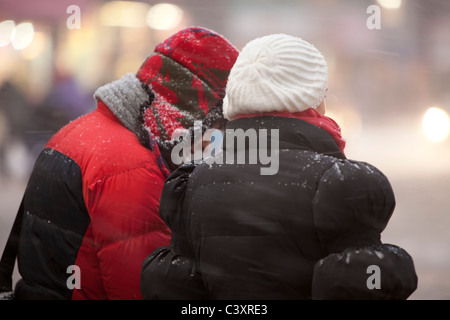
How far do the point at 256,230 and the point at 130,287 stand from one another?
24.7 inches

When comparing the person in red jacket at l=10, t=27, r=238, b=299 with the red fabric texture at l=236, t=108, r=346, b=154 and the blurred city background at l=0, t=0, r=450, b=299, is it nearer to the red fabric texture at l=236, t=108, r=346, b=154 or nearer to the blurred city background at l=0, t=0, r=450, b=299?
the red fabric texture at l=236, t=108, r=346, b=154

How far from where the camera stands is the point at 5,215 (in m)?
6.77

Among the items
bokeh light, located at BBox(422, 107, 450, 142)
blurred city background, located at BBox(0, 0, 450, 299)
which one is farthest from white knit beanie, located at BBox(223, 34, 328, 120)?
bokeh light, located at BBox(422, 107, 450, 142)

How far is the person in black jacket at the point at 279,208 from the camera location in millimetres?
1579

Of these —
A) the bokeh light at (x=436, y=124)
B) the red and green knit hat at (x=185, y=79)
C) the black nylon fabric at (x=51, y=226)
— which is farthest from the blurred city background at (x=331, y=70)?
the black nylon fabric at (x=51, y=226)

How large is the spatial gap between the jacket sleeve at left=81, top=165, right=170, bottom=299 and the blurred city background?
3564 millimetres

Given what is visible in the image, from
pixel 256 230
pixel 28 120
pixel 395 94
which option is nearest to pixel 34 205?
pixel 256 230

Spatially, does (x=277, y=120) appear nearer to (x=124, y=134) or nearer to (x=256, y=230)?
(x=256, y=230)

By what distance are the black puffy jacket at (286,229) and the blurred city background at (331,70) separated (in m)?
3.73

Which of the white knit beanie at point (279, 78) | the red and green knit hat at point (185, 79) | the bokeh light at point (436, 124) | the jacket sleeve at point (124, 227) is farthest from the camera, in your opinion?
the bokeh light at point (436, 124)

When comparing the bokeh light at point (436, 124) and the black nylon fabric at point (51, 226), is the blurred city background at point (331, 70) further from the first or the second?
the black nylon fabric at point (51, 226)

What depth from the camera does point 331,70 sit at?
12.9 metres

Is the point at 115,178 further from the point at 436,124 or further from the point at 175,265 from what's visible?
the point at 436,124

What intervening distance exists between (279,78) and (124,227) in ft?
2.43
